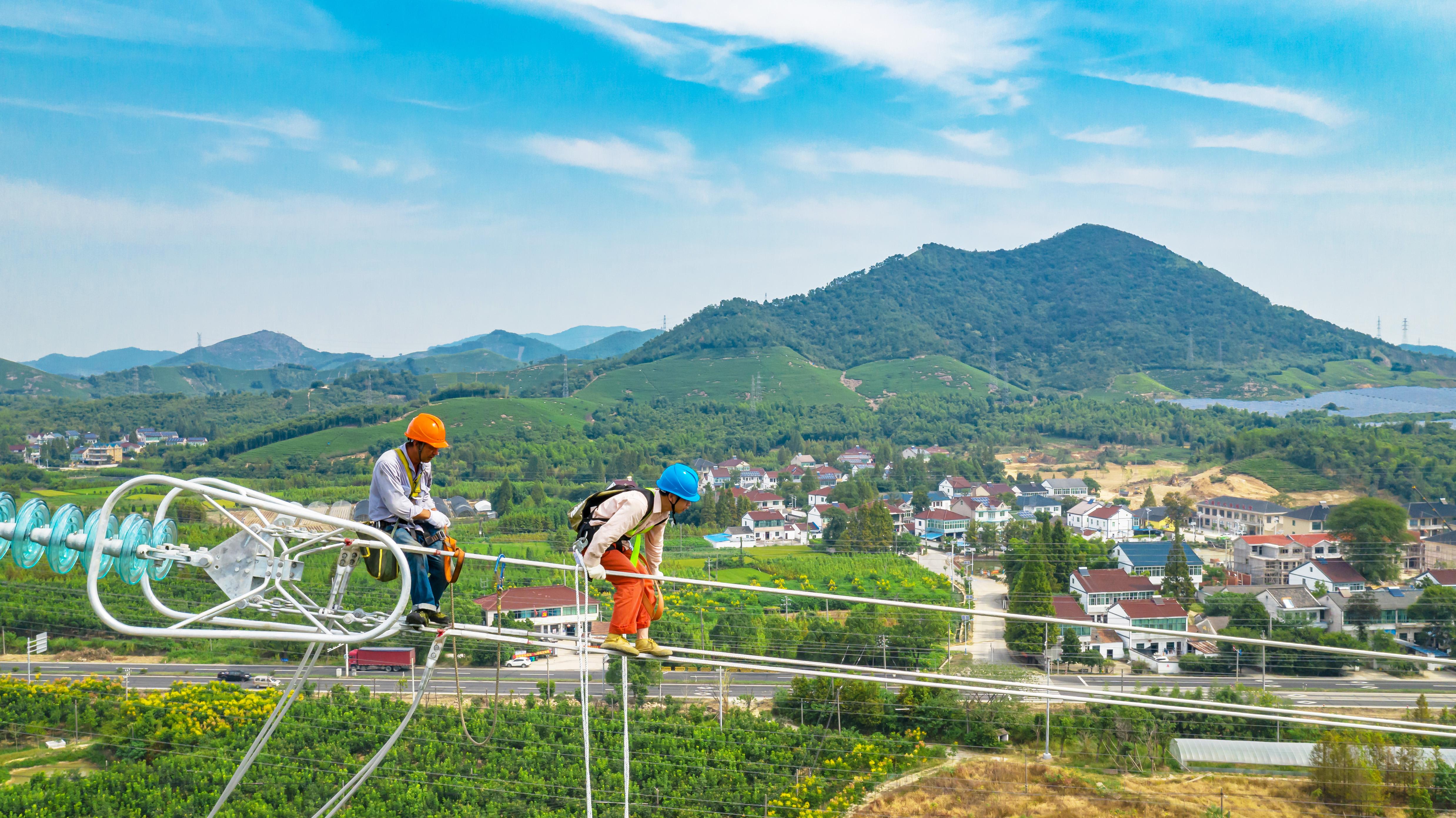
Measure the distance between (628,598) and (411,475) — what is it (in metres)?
1.27

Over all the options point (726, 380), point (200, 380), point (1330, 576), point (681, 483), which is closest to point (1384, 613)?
point (1330, 576)

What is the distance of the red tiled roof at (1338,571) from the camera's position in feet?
89.1

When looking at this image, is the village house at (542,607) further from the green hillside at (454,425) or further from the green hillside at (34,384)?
the green hillside at (34,384)

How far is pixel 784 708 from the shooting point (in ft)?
48.0

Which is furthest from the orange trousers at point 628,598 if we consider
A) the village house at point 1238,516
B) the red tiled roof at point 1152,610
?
the village house at point 1238,516

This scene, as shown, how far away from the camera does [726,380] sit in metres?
100

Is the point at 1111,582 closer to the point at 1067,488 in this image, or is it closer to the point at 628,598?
the point at 628,598

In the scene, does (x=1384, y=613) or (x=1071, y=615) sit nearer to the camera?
(x=1071, y=615)

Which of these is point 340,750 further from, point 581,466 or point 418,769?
point 581,466

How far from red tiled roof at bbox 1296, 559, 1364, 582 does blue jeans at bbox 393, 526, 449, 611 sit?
3124cm

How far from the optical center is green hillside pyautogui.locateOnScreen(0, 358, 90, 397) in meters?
135

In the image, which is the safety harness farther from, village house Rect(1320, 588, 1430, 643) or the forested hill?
the forested hill

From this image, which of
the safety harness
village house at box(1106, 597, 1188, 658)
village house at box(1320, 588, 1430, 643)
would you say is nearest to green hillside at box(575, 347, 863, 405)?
village house at box(1320, 588, 1430, 643)

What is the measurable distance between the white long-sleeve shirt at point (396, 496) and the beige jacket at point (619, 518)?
0.85 m
